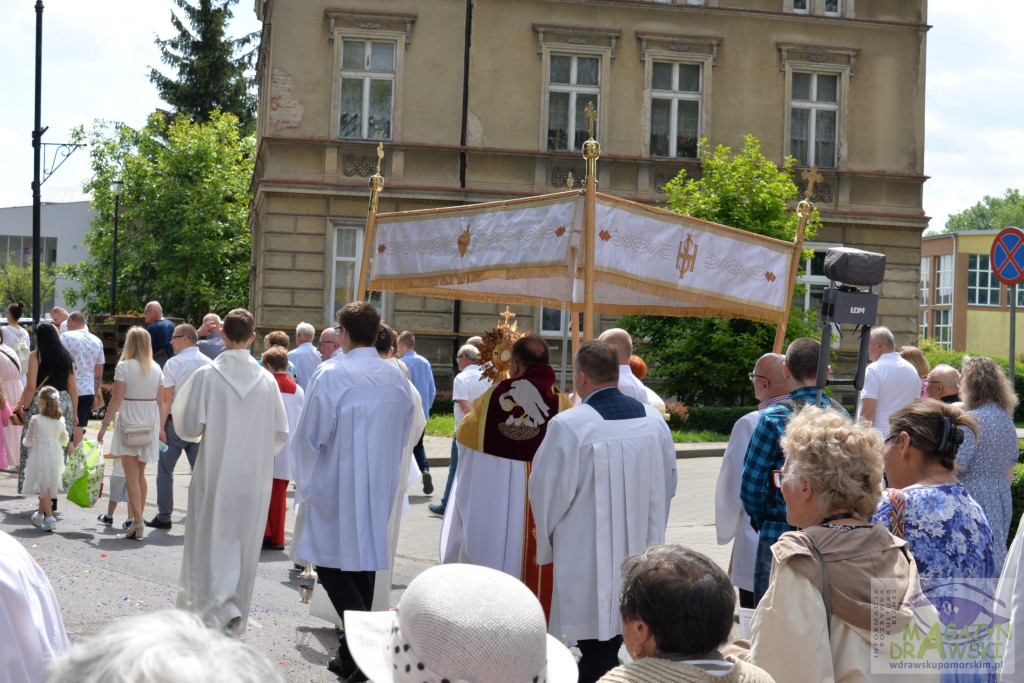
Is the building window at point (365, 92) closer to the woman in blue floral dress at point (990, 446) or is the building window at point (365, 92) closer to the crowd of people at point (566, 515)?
the crowd of people at point (566, 515)

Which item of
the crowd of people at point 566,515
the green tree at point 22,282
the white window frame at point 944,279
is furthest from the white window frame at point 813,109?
the green tree at point 22,282

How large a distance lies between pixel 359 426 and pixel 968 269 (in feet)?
237

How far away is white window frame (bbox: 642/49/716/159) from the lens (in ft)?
81.6

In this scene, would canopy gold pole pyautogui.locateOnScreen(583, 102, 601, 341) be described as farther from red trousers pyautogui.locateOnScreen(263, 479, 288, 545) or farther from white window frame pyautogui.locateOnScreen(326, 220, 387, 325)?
white window frame pyautogui.locateOnScreen(326, 220, 387, 325)

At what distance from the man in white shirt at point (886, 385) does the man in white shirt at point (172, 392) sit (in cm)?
596

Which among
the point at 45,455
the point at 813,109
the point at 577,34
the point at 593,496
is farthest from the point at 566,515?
the point at 813,109

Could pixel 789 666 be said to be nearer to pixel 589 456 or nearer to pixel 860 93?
pixel 589 456

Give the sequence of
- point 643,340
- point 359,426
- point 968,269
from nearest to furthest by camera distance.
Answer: point 359,426
point 643,340
point 968,269

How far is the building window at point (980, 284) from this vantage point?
234 ft

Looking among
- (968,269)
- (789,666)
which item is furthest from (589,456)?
(968,269)

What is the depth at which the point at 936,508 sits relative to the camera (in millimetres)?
3641

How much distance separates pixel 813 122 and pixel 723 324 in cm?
636

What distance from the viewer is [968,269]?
71.4 m

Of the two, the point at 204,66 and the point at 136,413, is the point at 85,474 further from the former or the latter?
the point at 204,66
